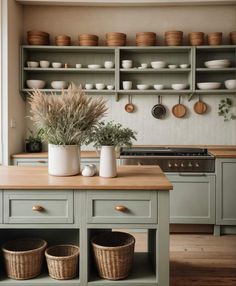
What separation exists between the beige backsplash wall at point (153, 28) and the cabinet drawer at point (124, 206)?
258 centimetres

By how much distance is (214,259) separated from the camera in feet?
10.5

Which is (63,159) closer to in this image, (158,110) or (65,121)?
(65,121)

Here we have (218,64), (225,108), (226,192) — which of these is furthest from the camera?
(225,108)

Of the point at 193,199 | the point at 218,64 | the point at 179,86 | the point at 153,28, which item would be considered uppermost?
the point at 153,28

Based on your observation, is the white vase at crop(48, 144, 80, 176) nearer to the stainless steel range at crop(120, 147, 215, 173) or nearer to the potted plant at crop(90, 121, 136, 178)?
the potted plant at crop(90, 121, 136, 178)

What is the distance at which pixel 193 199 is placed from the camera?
12.7ft

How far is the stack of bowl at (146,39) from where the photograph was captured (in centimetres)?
426

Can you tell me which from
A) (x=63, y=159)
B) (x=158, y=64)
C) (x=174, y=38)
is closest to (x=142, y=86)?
(x=158, y=64)

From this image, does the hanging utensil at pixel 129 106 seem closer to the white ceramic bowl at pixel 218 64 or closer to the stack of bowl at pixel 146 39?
the stack of bowl at pixel 146 39

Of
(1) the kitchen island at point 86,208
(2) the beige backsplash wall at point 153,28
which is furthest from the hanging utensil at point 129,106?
(1) the kitchen island at point 86,208

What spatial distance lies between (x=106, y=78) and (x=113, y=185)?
9.09ft

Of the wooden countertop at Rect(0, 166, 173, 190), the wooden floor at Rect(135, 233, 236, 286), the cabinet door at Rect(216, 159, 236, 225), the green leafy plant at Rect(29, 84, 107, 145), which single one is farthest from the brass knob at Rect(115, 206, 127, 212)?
the cabinet door at Rect(216, 159, 236, 225)

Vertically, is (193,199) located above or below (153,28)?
below

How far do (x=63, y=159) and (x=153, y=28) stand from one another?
2941 mm
